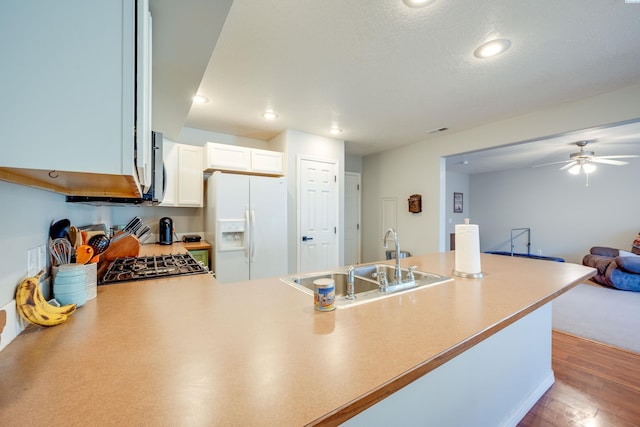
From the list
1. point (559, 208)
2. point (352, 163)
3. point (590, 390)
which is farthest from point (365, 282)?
point (559, 208)

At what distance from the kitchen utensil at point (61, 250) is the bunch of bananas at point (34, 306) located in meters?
0.22

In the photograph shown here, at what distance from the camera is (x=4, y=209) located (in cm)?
74

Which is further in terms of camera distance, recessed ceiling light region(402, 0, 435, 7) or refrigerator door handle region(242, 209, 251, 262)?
refrigerator door handle region(242, 209, 251, 262)

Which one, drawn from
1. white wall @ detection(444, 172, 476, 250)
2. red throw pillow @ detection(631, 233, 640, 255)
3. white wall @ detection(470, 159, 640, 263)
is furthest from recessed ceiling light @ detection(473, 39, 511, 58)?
white wall @ detection(470, 159, 640, 263)

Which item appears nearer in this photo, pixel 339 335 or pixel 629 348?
pixel 339 335

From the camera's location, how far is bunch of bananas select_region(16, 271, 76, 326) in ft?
2.61

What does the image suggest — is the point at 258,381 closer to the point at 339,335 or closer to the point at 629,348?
the point at 339,335

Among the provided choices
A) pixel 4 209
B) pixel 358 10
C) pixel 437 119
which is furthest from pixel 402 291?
pixel 437 119

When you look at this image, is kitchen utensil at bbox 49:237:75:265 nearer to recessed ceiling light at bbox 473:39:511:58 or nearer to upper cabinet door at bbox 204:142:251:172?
upper cabinet door at bbox 204:142:251:172

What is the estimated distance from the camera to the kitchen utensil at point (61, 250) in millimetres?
1052

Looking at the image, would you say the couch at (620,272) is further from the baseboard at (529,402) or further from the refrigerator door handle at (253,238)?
the refrigerator door handle at (253,238)

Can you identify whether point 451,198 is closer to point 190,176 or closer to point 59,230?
point 190,176

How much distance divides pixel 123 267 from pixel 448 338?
6.27ft

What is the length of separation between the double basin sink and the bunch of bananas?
0.90 meters
